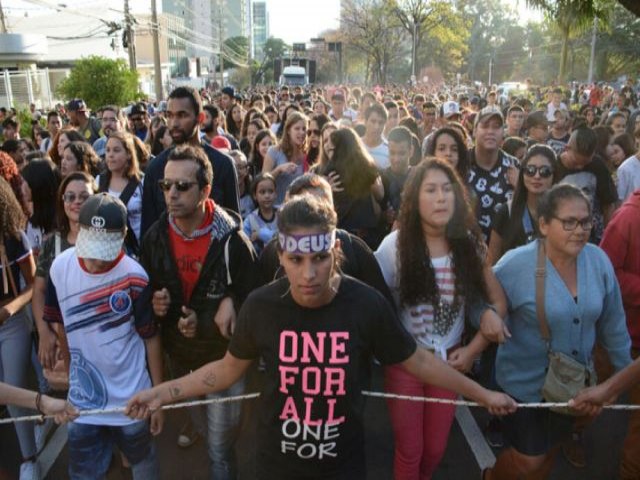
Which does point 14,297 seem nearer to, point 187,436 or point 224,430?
point 224,430

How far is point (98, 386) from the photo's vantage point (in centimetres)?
294

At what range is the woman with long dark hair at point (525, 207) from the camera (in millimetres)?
4188

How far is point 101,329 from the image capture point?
2924mm

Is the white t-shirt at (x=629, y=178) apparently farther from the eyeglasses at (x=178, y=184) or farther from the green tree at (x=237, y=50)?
the green tree at (x=237, y=50)

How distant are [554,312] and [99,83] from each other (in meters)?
21.3

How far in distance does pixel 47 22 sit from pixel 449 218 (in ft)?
257

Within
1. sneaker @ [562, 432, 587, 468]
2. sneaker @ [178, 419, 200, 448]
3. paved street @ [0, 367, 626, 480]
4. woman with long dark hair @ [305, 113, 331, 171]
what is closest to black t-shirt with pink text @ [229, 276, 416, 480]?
paved street @ [0, 367, 626, 480]

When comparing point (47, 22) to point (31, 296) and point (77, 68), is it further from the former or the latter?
point (31, 296)

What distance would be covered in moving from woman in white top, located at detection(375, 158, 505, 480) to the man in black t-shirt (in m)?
2.11

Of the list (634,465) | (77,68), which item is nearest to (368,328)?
(634,465)

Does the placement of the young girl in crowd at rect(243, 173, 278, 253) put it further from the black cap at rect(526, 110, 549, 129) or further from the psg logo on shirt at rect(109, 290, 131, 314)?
the black cap at rect(526, 110, 549, 129)

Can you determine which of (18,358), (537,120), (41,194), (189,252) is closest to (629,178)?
(537,120)

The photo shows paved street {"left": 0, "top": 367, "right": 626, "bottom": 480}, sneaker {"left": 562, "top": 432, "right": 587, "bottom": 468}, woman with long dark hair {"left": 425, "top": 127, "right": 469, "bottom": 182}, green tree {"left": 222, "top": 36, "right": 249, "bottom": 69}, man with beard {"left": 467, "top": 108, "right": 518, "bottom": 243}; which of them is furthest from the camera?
green tree {"left": 222, "top": 36, "right": 249, "bottom": 69}

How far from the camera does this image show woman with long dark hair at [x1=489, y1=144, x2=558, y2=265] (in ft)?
13.7
